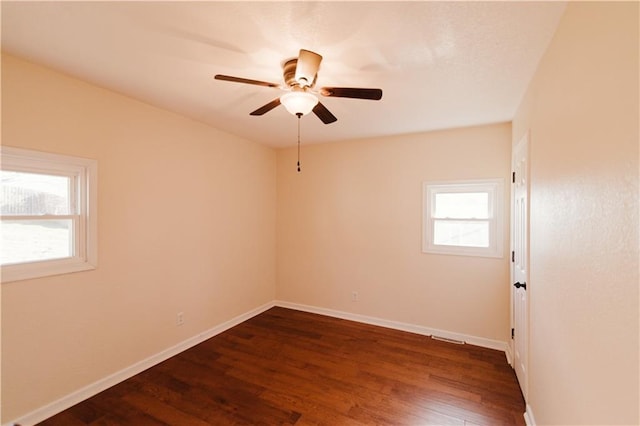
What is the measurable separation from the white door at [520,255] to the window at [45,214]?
11.6 feet

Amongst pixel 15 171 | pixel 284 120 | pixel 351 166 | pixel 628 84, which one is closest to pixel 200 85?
pixel 284 120

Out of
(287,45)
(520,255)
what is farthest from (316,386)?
(287,45)

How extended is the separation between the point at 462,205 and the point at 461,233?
34cm

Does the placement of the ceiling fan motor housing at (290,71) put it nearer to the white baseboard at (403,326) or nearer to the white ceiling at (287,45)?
the white ceiling at (287,45)

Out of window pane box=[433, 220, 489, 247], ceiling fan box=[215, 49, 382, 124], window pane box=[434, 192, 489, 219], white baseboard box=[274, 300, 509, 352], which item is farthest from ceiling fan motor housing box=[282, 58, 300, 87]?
white baseboard box=[274, 300, 509, 352]

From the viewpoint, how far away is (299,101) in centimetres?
183

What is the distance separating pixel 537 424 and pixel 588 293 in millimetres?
1310

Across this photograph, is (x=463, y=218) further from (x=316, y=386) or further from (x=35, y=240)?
(x=35, y=240)

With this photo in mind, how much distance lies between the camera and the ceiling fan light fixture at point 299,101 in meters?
1.81

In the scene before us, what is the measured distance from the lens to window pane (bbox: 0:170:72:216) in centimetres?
193

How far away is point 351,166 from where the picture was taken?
13.2 ft

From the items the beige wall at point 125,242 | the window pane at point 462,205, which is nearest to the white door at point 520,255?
the window pane at point 462,205

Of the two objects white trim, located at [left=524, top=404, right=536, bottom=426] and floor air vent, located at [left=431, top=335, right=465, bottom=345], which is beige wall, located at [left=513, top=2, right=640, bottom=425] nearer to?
white trim, located at [left=524, top=404, right=536, bottom=426]

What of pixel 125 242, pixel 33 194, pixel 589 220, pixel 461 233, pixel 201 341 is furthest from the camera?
pixel 461 233
